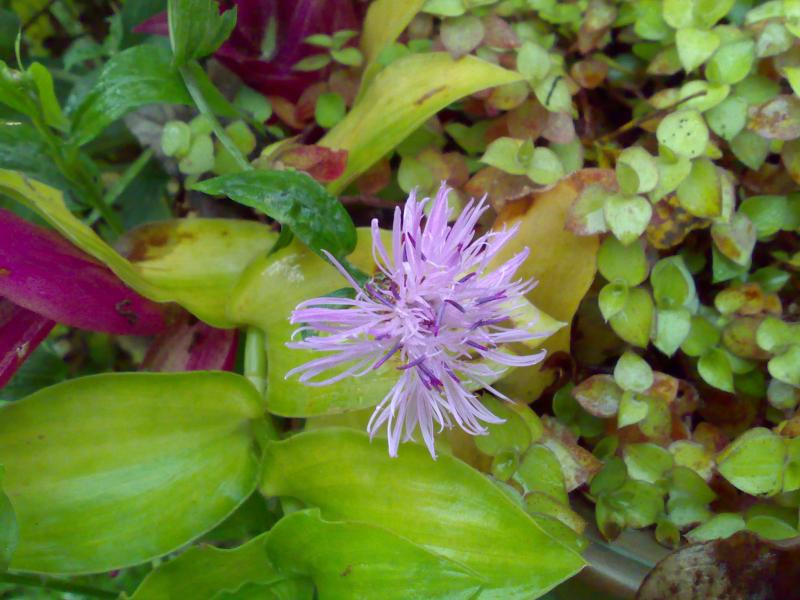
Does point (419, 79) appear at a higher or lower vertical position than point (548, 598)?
higher

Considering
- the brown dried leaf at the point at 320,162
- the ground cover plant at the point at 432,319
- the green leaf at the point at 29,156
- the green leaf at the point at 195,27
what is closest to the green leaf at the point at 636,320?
the ground cover plant at the point at 432,319

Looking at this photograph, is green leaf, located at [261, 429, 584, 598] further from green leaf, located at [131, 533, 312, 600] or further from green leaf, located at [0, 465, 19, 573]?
green leaf, located at [0, 465, 19, 573]

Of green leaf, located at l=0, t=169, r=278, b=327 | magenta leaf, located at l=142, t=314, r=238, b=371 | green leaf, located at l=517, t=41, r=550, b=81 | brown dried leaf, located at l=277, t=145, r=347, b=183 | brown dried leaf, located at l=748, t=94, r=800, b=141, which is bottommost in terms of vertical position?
magenta leaf, located at l=142, t=314, r=238, b=371

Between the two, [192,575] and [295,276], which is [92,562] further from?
[295,276]

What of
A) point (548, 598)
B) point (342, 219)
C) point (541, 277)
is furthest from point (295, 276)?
point (548, 598)

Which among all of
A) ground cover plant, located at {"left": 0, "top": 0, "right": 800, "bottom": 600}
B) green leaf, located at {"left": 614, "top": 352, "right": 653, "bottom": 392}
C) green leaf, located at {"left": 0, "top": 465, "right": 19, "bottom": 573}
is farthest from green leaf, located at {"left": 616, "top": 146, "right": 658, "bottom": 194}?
green leaf, located at {"left": 0, "top": 465, "right": 19, "bottom": 573}

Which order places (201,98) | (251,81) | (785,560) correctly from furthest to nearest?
(251,81) → (201,98) → (785,560)

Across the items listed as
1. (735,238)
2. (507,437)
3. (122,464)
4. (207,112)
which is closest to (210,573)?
(122,464)
